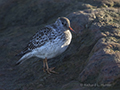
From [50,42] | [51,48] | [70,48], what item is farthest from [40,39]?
[70,48]

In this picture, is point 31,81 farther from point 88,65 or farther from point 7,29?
point 7,29

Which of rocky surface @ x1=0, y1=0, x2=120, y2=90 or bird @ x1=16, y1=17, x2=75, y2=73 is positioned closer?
rocky surface @ x1=0, y1=0, x2=120, y2=90

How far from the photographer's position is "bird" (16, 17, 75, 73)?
622 cm

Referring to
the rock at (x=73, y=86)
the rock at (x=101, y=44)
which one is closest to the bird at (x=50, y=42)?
the rock at (x=101, y=44)

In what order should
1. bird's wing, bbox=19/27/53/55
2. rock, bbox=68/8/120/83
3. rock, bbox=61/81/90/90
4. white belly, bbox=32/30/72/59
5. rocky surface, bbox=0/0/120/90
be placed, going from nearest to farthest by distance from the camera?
rock, bbox=68/8/120/83 < rock, bbox=61/81/90/90 < rocky surface, bbox=0/0/120/90 < white belly, bbox=32/30/72/59 < bird's wing, bbox=19/27/53/55

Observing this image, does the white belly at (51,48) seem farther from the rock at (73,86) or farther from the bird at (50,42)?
the rock at (73,86)

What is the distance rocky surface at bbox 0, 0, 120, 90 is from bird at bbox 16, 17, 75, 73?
703mm

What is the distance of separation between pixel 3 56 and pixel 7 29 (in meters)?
2.78

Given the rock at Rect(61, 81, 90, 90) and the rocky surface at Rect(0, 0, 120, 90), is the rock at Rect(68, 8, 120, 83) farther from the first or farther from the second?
the rock at Rect(61, 81, 90, 90)

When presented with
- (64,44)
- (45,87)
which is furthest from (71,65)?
(45,87)

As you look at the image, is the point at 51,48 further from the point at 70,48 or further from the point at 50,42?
the point at 70,48

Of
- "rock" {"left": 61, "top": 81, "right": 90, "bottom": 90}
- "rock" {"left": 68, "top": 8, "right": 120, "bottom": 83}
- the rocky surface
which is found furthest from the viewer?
the rocky surface

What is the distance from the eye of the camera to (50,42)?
6.22m

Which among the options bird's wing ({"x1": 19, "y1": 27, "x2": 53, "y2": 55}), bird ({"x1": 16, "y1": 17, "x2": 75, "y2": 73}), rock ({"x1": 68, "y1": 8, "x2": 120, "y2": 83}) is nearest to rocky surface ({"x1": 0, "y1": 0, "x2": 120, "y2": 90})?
rock ({"x1": 68, "y1": 8, "x2": 120, "y2": 83})
